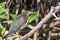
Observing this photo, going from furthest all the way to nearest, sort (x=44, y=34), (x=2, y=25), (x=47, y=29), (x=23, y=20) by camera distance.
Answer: (x=44, y=34)
(x=47, y=29)
(x=2, y=25)
(x=23, y=20)

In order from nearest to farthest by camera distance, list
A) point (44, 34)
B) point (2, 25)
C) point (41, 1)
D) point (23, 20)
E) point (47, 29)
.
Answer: point (23, 20) → point (2, 25) → point (47, 29) → point (44, 34) → point (41, 1)

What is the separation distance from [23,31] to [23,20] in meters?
0.40

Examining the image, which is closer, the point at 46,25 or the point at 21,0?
the point at 46,25

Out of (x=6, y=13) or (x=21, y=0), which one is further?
(x=21, y=0)

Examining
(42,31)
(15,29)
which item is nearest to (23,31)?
(42,31)

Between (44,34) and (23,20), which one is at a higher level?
(23,20)

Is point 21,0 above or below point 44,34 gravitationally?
above

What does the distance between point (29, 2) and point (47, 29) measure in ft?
1.82

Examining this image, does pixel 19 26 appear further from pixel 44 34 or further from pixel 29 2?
pixel 29 2

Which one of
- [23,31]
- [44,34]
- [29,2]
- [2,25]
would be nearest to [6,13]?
[2,25]

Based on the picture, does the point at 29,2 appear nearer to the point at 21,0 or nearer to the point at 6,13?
the point at 21,0

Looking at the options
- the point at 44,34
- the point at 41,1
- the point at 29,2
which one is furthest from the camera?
the point at 29,2

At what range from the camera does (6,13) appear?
6.57 ft

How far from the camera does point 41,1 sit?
240cm
